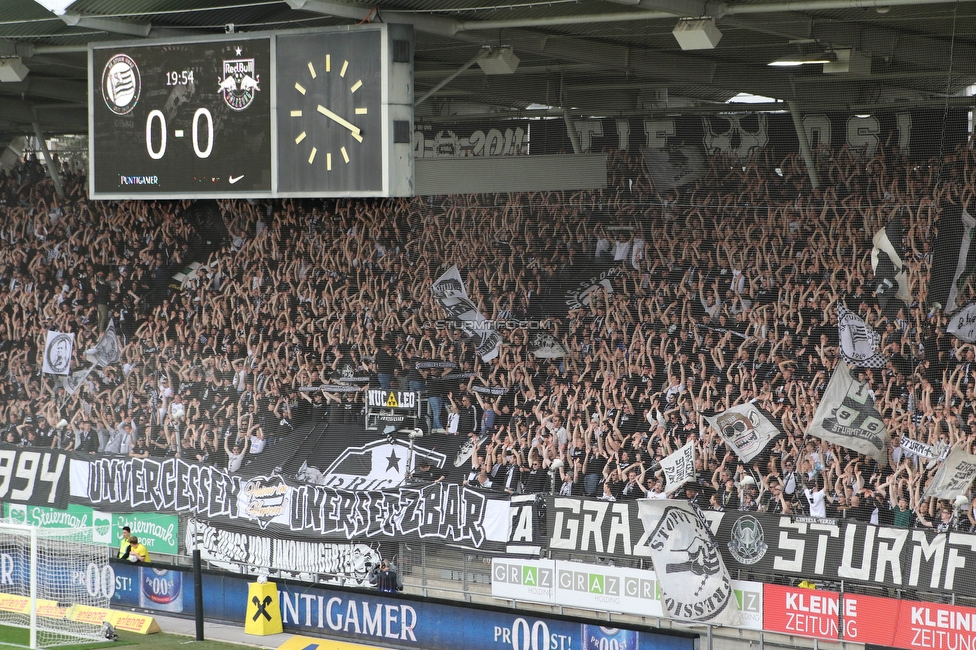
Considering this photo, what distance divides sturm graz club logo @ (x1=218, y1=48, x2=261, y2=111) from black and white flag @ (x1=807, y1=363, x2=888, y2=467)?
7300mm

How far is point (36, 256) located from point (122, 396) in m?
3.12

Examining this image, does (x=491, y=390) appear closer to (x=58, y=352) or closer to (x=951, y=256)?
(x=951, y=256)

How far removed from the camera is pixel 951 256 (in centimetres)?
1391

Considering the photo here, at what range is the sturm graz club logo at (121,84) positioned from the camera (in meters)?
13.0

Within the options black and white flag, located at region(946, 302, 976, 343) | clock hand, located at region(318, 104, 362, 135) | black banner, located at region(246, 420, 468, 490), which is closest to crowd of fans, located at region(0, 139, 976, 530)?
black and white flag, located at region(946, 302, 976, 343)

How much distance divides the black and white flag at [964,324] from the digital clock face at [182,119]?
7645 mm

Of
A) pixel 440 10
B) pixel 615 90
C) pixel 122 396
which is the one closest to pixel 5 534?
pixel 122 396

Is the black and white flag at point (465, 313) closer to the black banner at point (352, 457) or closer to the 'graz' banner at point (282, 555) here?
the black banner at point (352, 457)

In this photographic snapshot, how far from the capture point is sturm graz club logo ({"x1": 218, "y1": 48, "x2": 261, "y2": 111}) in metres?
12.5

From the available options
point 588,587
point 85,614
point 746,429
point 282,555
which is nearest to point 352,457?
point 282,555

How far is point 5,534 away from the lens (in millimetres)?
15727

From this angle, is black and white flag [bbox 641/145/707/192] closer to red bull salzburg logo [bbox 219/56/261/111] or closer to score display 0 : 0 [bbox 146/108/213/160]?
red bull salzburg logo [bbox 219/56/261/111]

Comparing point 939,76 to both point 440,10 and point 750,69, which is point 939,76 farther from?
point 440,10

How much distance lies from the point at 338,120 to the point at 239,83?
4.17 feet
